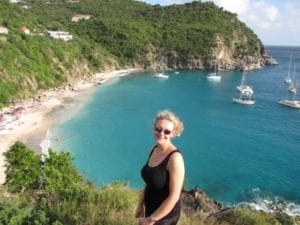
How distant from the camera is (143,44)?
107 meters

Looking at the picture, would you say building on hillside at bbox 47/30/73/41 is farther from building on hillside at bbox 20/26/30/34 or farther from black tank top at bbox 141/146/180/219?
black tank top at bbox 141/146/180/219

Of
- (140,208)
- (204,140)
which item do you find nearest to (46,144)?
(204,140)

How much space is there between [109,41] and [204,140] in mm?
68656

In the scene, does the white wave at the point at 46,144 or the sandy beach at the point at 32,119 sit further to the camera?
the sandy beach at the point at 32,119

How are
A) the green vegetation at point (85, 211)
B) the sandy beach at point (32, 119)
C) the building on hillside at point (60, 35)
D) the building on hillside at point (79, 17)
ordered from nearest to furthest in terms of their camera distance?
1. the green vegetation at point (85, 211)
2. the sandy beach at point (32, 119)
3. the building on hillside at point (60, 35)
4. the building on hillside at point (79, 17)

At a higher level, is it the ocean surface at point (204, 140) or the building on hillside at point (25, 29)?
the building on hillside at point (25, 29)

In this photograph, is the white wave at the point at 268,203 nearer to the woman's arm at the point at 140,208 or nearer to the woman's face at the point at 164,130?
the woman's arm at the point at 140,208

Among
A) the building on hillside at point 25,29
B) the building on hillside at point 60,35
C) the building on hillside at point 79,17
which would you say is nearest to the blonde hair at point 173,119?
the building on hillside at point 25,29

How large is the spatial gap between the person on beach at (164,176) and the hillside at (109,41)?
49.0m

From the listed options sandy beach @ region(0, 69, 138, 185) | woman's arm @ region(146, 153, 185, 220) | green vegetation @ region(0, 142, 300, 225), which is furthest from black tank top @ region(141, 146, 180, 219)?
sandy beach @ region(0, 69, 138, 185)

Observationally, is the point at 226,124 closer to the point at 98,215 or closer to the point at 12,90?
the point at 12,90

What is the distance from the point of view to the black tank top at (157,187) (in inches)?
184

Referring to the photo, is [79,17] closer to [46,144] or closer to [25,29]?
[25,29]

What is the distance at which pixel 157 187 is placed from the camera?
15.7 ft
